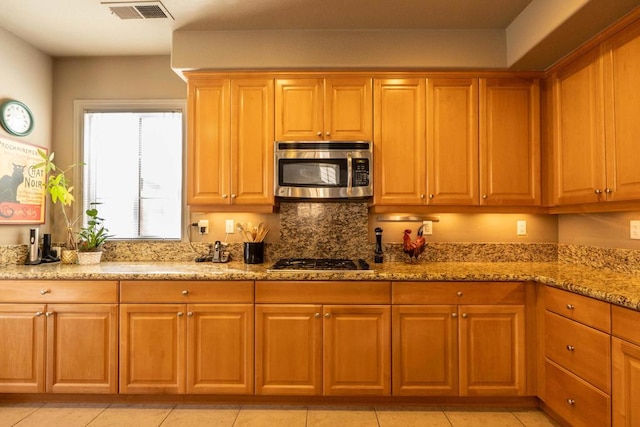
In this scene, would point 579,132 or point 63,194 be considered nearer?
point 579,132

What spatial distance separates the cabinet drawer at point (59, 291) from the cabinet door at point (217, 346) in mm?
554

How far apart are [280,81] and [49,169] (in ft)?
6.60

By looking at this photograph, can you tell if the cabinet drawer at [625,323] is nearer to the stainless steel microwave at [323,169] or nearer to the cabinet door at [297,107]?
the stainless steel microwave at [323,169]

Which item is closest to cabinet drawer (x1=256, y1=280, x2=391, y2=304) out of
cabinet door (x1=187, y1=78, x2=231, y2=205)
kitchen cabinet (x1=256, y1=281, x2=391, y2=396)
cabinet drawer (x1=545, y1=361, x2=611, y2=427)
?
kitchen cabinet (x1=256, y1=281, x2=391, y2=396)

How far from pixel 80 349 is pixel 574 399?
2.93 metres

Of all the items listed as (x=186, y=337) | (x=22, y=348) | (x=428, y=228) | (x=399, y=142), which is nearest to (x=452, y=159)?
(x=399, y=142)

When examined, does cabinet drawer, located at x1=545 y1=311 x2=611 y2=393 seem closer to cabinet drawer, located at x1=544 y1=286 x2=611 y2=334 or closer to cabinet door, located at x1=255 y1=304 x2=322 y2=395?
cabinet drawer, located at x1=544 y1=286 x2=611 y2=334

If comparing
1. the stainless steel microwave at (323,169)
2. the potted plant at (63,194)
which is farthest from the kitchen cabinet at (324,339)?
the potted plant at (63,194)

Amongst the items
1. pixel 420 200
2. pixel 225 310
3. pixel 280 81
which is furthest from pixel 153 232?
pixel 420 200

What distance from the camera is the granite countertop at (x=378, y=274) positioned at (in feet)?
6.70

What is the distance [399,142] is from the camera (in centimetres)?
259

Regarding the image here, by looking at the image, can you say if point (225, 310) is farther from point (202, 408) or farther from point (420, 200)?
point (420, 200)

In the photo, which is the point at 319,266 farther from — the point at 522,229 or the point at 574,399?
the point at 522,229

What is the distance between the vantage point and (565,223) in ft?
9.11
